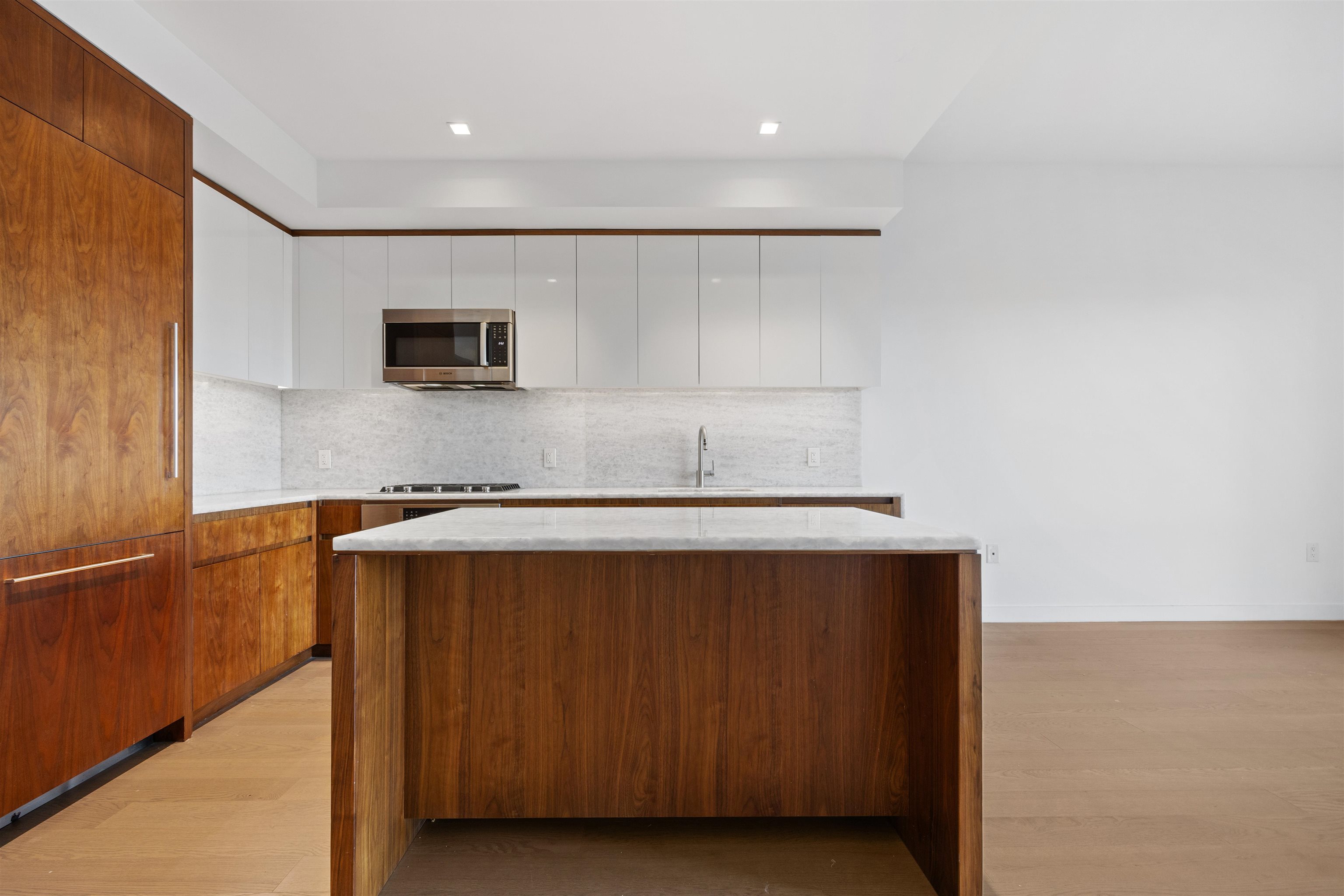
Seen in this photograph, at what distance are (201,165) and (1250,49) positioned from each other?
4.63 m

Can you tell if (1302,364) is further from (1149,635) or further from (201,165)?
(201,165)

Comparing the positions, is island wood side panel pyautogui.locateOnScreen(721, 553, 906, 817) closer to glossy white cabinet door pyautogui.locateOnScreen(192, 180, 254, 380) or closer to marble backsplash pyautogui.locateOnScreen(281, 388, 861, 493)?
marble backsplash pyautogui.locateOnScreen(281, 388, 861, 493)

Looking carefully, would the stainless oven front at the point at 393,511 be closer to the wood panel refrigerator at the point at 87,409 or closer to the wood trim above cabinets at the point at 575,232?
the wood panel refrigerator at the point at 87,409

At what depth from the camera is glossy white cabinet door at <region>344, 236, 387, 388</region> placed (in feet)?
12.9

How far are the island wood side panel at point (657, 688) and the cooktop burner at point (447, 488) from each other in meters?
2.10

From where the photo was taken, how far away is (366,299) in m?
3.93

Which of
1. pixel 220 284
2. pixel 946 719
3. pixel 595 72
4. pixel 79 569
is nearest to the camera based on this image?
pixel 946 719

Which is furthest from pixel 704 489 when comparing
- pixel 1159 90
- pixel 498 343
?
pixel 1159 90

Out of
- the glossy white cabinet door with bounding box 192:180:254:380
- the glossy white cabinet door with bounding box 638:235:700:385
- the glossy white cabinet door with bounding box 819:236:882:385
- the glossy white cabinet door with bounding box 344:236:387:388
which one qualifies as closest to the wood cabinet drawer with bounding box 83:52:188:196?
the glossy white cabinet door with bounding box 192:180:254:380

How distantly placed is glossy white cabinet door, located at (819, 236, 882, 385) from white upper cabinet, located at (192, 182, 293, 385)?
293 cm

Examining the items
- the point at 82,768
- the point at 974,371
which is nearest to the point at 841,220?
the point at 974,371

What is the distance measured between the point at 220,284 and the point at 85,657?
1.82 metres

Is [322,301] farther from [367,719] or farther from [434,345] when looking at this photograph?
[367,719]

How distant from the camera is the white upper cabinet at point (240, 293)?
310cm
